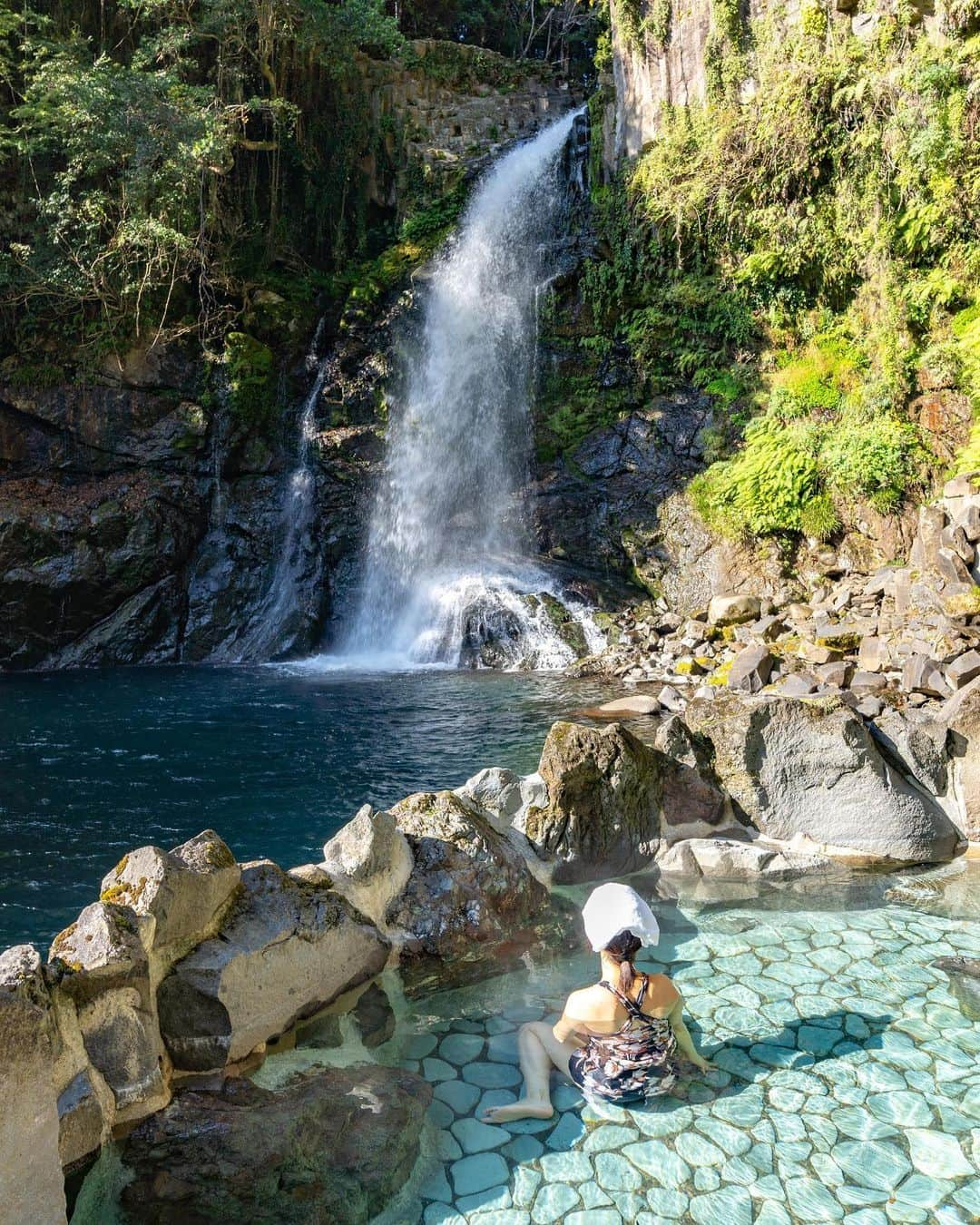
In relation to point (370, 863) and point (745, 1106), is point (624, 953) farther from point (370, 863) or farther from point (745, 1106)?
point (370, 863)

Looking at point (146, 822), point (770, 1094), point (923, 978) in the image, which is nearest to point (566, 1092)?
point (770, 1094)

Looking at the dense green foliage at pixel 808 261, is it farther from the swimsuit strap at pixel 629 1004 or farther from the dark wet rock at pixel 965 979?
the swimsuit strap at pixel 629 1004

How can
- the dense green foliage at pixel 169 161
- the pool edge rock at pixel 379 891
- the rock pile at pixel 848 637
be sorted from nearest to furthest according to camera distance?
the pool edge rock at pixel 379 891, the rock pile at pixel 848 637, the dense green foliage at pixel 169 161

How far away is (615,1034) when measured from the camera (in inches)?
142

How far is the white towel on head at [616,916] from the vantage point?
356cm

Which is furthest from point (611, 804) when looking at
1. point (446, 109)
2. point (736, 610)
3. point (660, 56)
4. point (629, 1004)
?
point (446, 109)

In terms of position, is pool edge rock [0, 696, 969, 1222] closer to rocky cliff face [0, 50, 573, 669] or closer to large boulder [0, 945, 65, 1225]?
large boulder [0, 945, 65, 1225]

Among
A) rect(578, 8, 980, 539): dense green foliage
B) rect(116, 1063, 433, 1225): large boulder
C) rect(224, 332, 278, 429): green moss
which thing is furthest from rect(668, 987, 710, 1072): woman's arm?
rect(224, 332, 278, 429): green moss

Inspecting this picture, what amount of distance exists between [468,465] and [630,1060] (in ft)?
48.1

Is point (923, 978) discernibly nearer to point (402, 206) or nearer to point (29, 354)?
point (29, 354)

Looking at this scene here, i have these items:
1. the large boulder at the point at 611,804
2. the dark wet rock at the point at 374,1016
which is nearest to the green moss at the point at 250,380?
the large boulder at the point at 611,804

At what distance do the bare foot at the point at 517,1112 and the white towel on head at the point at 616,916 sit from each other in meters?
0.63

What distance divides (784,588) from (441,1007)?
35.8ft

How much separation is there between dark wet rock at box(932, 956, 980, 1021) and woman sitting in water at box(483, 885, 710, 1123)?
135cm
